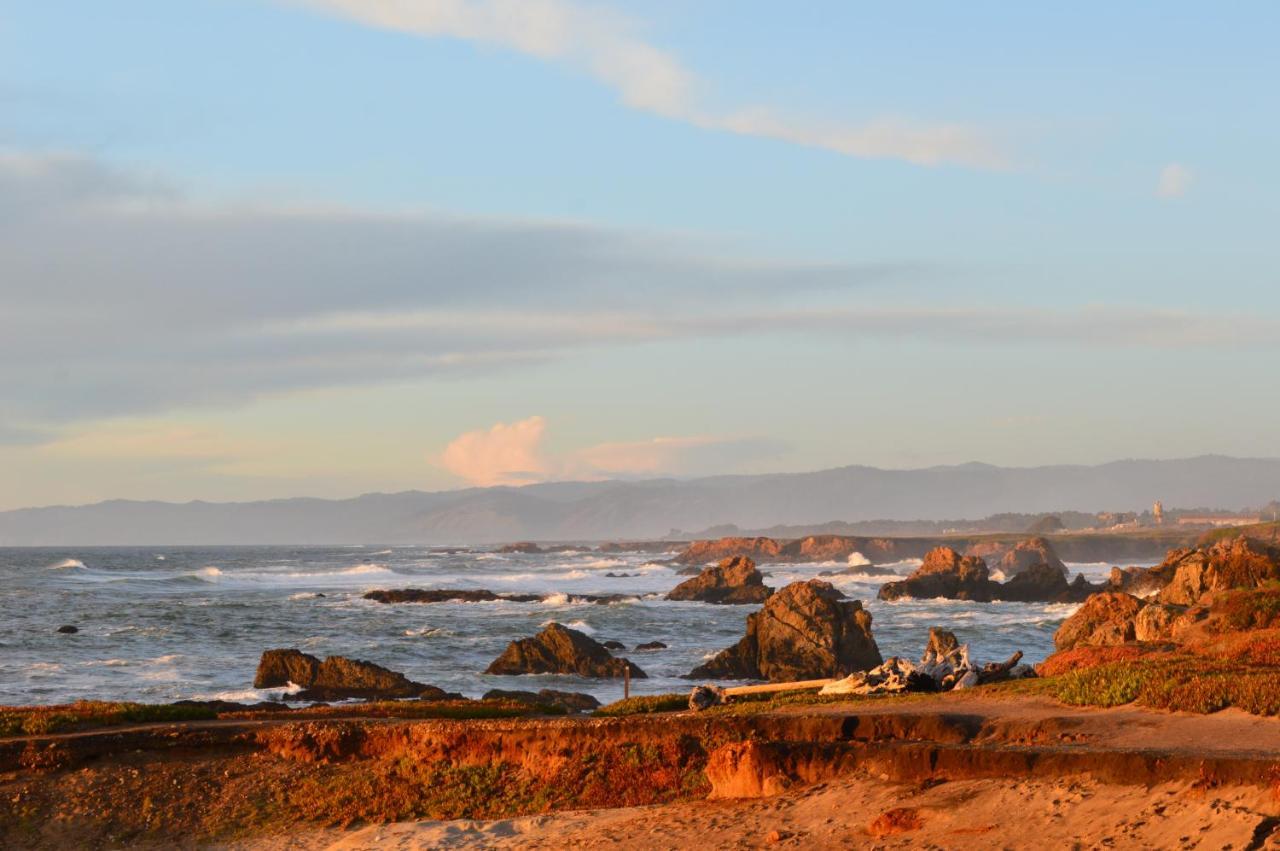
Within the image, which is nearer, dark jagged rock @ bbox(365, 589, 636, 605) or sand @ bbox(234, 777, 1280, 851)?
sand @ bbox(234, 777, 1280, 851)

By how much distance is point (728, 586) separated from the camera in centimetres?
8631

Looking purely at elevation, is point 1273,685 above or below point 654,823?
above

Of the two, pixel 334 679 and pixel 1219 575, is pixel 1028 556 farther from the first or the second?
pixel 334 679

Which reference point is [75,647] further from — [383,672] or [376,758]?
[376,758]

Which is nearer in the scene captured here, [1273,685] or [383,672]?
[1273,685]

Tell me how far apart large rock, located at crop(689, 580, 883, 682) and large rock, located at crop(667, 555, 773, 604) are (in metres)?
36.0

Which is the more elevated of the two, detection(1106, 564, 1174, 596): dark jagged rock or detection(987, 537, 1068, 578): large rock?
detection(1106, 564, 1174, 596): dark jagged rock

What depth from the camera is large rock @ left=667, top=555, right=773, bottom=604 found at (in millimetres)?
84250

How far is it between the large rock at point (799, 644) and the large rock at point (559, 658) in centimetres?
291

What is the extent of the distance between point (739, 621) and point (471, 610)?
17903mm

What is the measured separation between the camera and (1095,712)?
18266 mm

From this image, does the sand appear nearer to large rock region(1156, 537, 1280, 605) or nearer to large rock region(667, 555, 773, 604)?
large rock region(1156, 537, 1280, 605)

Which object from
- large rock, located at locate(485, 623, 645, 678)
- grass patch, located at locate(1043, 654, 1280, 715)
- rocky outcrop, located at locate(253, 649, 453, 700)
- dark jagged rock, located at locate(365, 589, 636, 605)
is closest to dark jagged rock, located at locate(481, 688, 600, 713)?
rocky outcrop, located at locate(253, 649, 453, 700)

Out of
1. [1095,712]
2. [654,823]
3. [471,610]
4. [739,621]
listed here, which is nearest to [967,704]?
[1095,712]
